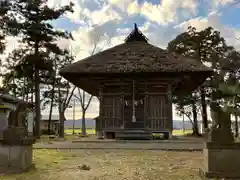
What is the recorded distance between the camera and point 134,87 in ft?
55.3

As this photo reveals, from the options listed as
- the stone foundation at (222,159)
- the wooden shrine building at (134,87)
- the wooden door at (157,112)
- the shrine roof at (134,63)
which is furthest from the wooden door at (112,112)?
the stone foundation at (222,159)

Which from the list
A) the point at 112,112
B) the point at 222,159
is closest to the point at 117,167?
the point at 222,159

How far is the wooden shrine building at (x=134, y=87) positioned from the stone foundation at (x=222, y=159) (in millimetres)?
9285

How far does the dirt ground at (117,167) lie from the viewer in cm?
690

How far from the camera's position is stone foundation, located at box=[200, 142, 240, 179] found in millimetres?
6746

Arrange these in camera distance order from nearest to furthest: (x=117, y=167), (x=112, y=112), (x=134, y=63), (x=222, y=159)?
(x=222, y=159)
(x=117, y=167)
(x=134, y=63)
(x=112, y=112)

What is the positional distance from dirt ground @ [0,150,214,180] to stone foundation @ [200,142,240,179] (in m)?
0.43

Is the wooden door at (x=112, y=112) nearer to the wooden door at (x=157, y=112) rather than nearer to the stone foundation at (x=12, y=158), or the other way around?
the wooden door at (x=157, y=112)

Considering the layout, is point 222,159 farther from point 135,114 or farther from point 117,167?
point 135,114

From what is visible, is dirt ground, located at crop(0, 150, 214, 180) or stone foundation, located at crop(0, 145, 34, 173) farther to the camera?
stone foundation, located at crop(0, 145, 34, 173)

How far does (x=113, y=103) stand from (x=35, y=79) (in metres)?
10.4

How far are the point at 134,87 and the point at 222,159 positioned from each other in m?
10.3

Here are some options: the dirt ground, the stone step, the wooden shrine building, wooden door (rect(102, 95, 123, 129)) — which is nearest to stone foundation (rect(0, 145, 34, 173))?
the dirt ground

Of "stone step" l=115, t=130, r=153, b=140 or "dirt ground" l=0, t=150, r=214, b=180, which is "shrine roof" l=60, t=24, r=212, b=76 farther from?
"dirt ground" l=0, t=150, r=214, b=180
